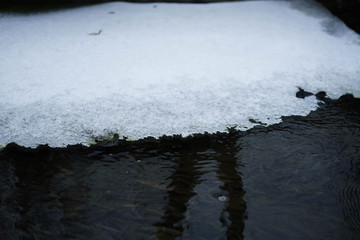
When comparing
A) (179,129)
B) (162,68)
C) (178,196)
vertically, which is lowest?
(178,196)

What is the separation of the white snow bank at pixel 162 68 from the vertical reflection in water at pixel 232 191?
0.23 metres

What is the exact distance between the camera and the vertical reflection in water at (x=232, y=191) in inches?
53.9

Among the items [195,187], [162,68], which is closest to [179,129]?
[195,187]

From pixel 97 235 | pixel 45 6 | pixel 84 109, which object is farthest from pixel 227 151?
pixel 45 6

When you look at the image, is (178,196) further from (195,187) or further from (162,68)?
(162,68)

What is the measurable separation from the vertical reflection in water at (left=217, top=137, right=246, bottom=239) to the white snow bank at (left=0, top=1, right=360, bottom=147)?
0.23 metres

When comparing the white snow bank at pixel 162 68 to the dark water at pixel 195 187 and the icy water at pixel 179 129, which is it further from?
the dark water at pixel 195 187

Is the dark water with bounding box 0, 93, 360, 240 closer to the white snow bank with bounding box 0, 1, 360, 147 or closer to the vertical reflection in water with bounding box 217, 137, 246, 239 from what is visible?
the vertical reflection in water with bounding box 217, 137, 246, 239

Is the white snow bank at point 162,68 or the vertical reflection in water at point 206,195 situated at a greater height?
the white snow bank at point 162,68

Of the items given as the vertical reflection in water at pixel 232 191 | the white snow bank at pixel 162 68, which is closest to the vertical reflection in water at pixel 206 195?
the vertical reflection in water at pixel 232 191

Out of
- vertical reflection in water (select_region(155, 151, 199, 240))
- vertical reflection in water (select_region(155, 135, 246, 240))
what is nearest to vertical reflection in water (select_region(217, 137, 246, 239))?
vertical reflection in water (select_region(155, 135, 246, 240))

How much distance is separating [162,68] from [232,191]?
124cm

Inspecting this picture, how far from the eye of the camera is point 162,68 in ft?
7.89

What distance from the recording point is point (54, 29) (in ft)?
9.65
